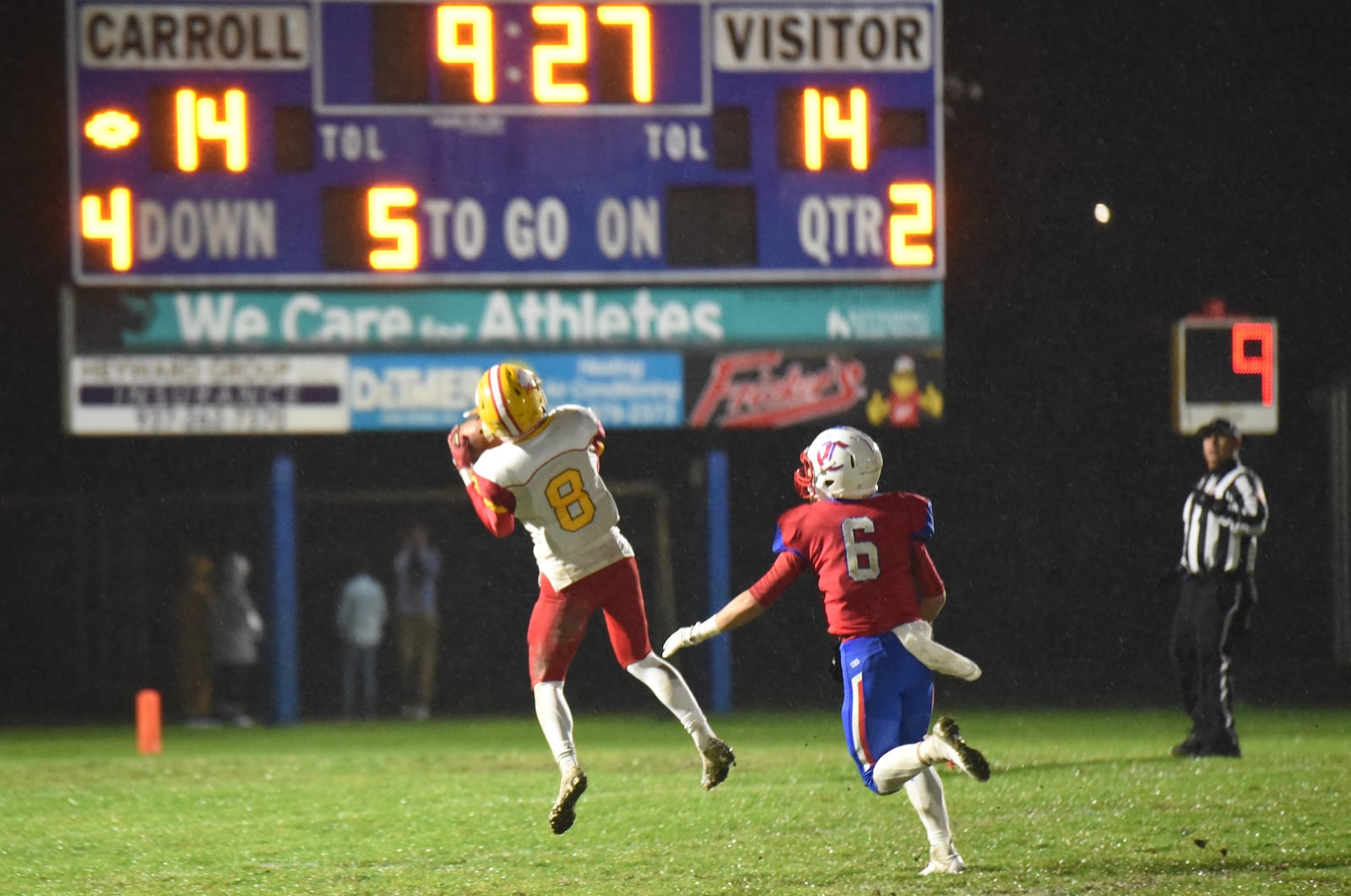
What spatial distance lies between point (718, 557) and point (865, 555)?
380 inches

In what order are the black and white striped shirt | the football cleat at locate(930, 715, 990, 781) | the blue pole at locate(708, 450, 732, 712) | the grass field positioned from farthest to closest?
the blue pole at locate(708, 450, 732, 712), the black and white striped shirt, the grass field, the football cleat at locate(930, 715, 990, 781)

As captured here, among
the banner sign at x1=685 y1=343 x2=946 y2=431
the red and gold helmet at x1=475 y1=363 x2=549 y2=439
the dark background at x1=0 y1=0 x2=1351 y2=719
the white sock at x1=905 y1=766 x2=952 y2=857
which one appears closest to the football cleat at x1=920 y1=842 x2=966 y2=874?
the white sock at x1=905 y1=766 x2=952 y2=857

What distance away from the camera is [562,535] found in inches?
298

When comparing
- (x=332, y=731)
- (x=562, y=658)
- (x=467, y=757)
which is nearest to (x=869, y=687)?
(x=562, y=658)

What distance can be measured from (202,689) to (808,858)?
9881mm

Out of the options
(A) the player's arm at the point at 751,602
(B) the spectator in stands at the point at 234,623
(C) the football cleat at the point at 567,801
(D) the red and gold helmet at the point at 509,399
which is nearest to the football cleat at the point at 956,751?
(A) the player's arm at the point at 751,602

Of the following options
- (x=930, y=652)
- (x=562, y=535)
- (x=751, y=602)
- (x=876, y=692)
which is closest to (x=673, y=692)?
(x=751, y=602)

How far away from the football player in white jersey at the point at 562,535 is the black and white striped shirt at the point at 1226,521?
4.47 metres

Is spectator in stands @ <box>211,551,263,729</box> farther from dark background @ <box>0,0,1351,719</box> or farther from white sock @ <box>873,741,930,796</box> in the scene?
white sock @ <box>873,741,930,796</box>

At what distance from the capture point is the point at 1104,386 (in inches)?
972

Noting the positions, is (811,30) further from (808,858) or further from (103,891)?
(103,891)

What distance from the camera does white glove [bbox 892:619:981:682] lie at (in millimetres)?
6996

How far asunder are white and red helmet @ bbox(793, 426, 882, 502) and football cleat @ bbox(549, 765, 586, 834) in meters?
1.37

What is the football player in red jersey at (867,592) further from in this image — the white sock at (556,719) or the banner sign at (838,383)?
the banner sign at (838,383)
